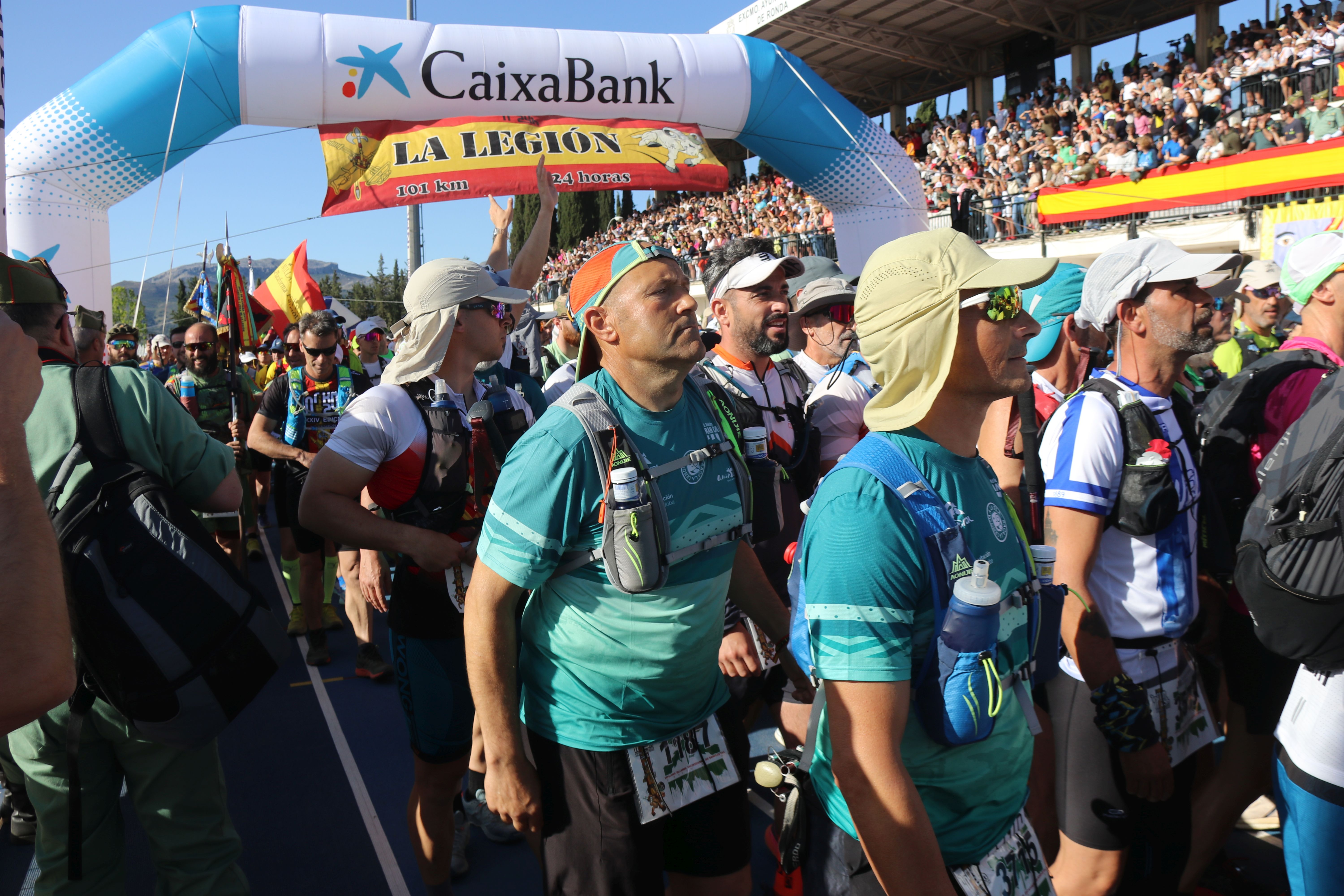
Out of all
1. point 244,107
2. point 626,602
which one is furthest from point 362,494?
point 244,107

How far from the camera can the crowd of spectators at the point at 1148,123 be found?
13156mm

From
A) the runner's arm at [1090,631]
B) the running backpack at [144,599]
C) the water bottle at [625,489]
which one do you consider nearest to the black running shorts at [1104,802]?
the runner's arm at [1090,631]

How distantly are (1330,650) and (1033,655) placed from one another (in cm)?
75

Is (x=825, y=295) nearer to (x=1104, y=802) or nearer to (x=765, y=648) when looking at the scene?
(x=765, y=648)

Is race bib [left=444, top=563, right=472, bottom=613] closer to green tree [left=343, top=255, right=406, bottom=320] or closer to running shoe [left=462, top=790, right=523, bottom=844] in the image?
running shoe [left=462, top=790, right=523, bottom=844]

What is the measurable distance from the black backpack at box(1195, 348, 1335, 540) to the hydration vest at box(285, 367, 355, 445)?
483cm

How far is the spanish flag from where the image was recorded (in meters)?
11.0

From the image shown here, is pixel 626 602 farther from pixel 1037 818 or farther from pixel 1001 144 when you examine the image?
pixel 1001 144

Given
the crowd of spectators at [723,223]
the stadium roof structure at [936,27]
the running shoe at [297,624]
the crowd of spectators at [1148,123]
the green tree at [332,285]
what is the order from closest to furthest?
the running shoe at [297,624], the crowd of spectators at [1148,123], the crowd of spectators at [723,223], the stadium roof structure at [936,27], the green tree at [332,285]

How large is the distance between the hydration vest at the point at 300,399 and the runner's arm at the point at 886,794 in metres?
4.95

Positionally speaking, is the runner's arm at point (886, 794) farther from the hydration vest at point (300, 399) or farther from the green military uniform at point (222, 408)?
the green military uniform at point (222, 408)

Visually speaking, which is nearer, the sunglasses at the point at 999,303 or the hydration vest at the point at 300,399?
the sunglasses at the point at 999,303

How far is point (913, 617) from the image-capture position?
4.77 ft

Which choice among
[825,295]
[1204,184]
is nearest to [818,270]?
[825,295]
